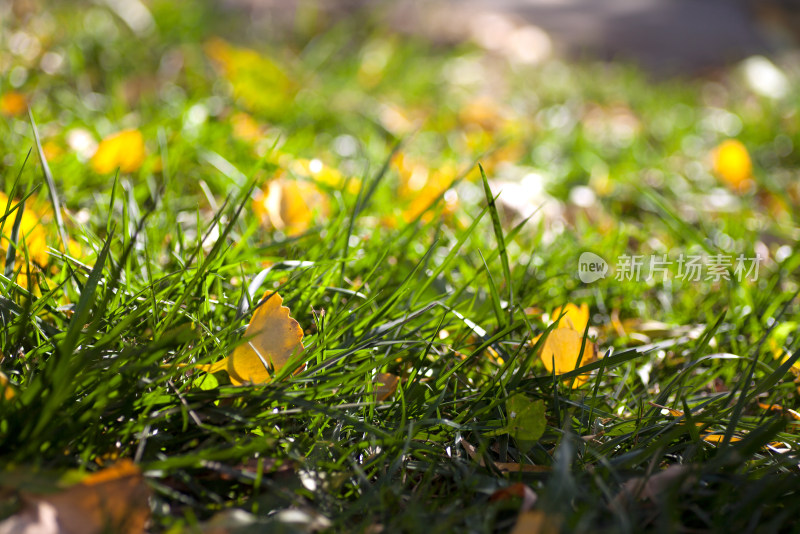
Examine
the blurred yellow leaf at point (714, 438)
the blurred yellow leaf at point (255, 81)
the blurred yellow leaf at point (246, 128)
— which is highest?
the blurred yellow leaf at point (255, 81)

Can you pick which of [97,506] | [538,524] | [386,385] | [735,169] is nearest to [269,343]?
Answer: [386,385]

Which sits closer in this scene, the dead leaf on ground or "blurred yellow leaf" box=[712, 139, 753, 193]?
the dead leaf on ground

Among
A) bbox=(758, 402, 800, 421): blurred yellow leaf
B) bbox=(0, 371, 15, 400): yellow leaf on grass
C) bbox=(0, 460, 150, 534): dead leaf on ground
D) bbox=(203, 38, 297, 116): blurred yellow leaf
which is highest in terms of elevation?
bbox=(203, 38, 297, 116): blurred yellow leaf

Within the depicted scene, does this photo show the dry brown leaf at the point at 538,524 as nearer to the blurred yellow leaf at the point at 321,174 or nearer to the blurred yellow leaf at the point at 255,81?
the blurred yellow leaf at the point at 321,174

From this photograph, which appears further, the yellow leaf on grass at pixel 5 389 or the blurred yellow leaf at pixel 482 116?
the blurred yellow leaf at pixel 482 116

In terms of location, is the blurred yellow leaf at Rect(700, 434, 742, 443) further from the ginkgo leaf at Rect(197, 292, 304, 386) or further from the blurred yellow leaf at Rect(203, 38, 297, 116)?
the blurred yellow leaf at Rect(203, 38, 297, 116)

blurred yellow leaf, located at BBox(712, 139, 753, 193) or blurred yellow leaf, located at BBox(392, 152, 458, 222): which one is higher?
blurred yellow leaf, located at BBox(712, 139, 753, 193)

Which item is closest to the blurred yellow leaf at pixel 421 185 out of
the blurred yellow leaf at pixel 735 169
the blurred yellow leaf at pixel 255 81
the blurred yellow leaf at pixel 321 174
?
the blurred yellow leaf at pixel 321 174

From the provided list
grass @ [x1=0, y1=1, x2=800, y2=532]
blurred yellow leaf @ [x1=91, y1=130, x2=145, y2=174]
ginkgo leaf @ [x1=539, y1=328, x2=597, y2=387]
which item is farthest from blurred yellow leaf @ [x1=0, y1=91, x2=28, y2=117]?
ginkgo leaf @ [x1=539, y1=328, x2=597, y2=387]
